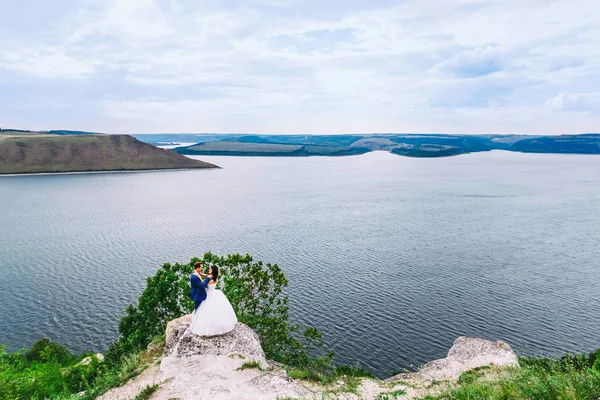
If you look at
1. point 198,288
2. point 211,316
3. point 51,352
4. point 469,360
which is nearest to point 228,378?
point 211,316

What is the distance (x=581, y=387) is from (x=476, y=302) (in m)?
50.1

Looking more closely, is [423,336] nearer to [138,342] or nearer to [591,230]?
[138,342]

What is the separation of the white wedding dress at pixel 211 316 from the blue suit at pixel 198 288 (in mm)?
247

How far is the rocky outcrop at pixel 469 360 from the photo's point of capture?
25.9 m

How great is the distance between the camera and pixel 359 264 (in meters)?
74.8

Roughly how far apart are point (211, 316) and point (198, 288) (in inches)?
71.2

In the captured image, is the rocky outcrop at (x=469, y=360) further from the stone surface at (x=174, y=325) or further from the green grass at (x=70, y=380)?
the green grass at (x=70, y=380)

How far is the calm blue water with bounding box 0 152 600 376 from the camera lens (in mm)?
50031

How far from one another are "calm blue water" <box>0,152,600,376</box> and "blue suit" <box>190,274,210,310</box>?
2737 centimetres

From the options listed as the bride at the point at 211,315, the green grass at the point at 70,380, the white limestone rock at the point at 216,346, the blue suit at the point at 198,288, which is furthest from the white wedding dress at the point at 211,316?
the green grass at the point at 70,380

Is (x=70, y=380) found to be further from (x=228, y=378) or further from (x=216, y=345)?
(x=228, y=378)

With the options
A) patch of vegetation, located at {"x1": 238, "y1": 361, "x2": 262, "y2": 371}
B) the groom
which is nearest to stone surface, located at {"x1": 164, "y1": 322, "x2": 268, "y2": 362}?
patch of vegetation, located at {"x1": 238, "y1": 361, "x2": 262, "y2": 371}

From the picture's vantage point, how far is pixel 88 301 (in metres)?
59.0

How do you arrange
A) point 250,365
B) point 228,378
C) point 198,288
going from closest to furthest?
point 228,378 < point 250,365 < point 198,288
